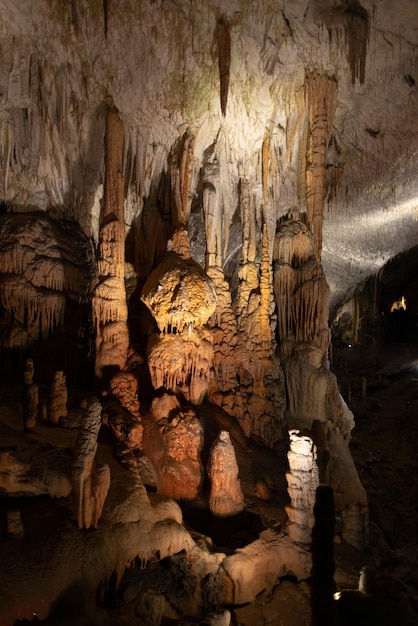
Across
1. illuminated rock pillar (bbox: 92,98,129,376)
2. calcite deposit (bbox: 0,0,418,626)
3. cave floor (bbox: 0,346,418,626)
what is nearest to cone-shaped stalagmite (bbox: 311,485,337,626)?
cave floor (bbox: 0,346,418,626)

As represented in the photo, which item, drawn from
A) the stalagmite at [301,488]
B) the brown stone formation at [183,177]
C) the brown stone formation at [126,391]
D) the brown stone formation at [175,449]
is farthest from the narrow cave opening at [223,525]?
the brown stone formation at [183,177]

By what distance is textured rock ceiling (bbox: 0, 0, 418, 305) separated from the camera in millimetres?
7414

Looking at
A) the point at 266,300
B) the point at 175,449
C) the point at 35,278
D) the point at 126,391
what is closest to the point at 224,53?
the point at 266,300

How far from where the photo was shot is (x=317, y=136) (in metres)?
9.37

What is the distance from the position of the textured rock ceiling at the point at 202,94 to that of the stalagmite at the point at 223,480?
5324 mm

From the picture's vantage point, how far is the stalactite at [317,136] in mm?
8773

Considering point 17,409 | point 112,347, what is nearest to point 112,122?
point 112,347

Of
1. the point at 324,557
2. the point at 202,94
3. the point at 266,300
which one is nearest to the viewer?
the point at 324,557

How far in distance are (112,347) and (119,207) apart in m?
2.58

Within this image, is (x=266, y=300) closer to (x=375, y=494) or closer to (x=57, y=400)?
(x=57, y=400)

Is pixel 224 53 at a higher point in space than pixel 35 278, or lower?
higher

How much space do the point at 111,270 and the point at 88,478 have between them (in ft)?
14.7

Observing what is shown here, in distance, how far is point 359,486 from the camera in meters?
8.85

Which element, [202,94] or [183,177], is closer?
[202,94]
